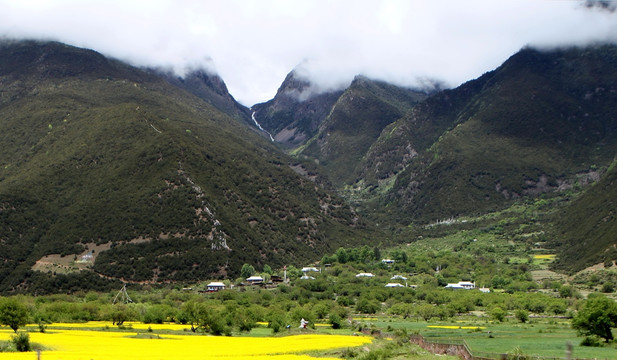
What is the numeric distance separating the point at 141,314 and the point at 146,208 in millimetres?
58829

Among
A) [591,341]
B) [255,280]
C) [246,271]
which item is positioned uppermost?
[246,271]

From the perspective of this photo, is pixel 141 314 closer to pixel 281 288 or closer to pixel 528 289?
pixel 281 288

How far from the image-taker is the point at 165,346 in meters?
62.4

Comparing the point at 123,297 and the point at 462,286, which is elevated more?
the point at 462,286

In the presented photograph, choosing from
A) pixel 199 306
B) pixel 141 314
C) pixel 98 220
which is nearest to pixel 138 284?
pixel 98 220

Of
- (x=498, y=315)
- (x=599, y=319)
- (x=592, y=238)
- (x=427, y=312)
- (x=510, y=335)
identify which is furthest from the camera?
(x=592, y=238)

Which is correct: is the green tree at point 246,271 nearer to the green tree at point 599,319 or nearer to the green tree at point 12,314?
the green tree at point 12,314

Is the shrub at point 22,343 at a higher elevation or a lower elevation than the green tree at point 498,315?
lower

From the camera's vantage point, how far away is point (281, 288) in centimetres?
13938

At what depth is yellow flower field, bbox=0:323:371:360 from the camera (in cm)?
5331

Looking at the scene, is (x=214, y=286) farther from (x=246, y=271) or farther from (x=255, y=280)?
(x=246, y=271)

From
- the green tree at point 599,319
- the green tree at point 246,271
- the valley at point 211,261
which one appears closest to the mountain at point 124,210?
the valley at point 211,261

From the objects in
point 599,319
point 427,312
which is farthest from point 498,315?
point 599,319

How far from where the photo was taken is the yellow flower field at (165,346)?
53.3 metres
